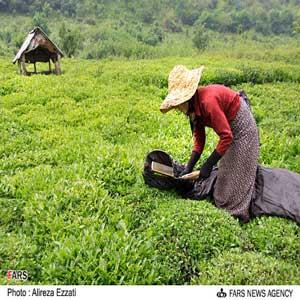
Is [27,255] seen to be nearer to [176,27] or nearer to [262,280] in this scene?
[262,280]

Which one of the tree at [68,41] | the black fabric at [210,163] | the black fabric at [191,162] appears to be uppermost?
the black fabric at [210,163]

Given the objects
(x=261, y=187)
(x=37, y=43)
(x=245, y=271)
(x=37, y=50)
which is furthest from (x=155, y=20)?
(x=245, y=271)

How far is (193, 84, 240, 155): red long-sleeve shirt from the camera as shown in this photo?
4.18 metres

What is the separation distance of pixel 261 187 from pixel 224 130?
3.62ft

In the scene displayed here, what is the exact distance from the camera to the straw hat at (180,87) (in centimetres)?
421

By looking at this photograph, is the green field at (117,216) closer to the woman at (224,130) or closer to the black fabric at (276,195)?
the black fabric at (276,195)

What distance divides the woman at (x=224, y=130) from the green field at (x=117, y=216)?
27 cm

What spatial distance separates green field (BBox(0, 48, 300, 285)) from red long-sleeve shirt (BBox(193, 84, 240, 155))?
33.7 inches

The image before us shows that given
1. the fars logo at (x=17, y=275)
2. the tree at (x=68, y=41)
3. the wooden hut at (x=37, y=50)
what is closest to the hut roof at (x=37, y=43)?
the wooden hut at (x=37, y=50)

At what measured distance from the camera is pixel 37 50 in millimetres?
14969

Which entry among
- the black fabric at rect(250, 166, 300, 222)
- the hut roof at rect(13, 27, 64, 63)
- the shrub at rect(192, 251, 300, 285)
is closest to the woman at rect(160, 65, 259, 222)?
the black fabric at rect(250, 166, 300, 222)

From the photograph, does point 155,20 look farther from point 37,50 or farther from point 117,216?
point 117,216

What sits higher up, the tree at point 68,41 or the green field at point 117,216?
the green field at point 117,216

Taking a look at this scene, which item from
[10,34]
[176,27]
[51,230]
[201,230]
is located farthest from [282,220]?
[176,27]
